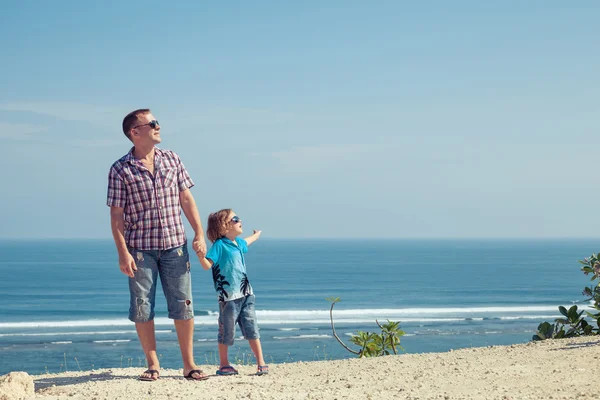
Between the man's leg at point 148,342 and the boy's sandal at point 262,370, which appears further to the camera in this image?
the boy's sandal at point 262,370

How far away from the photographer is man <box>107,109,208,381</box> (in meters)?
5.59

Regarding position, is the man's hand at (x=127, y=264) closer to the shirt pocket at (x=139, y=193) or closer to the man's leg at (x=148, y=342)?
the shirt pocket at (x=139, y=193)

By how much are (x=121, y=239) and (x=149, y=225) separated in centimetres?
26

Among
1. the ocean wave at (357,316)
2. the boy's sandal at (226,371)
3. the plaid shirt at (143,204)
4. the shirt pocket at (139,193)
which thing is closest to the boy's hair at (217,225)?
the plaid shirt at (143,204)

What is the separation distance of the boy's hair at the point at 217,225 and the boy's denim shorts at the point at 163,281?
492 millimetres

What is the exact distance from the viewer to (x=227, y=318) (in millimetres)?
6180

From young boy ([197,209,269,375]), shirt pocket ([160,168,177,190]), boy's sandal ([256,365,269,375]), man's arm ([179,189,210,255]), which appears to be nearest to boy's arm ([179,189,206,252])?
man's arm ([179,189,210,255])

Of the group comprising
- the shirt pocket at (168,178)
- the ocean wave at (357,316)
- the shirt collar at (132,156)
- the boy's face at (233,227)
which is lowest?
the ocean wave at (357,316)

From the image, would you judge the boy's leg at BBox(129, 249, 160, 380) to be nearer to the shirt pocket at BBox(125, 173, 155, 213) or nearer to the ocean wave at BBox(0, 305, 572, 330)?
the shirt pocket at BBox(125, 173, 155, 213)

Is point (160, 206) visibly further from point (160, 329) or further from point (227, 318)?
point (160, 329)

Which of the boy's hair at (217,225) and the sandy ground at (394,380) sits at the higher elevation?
the boy's hair at (217,225)

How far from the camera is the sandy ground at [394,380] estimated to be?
16.3ft

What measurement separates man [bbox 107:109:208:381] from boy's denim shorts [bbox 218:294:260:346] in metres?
0.44

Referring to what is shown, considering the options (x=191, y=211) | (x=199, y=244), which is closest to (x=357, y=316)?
(x=191, y=211)
